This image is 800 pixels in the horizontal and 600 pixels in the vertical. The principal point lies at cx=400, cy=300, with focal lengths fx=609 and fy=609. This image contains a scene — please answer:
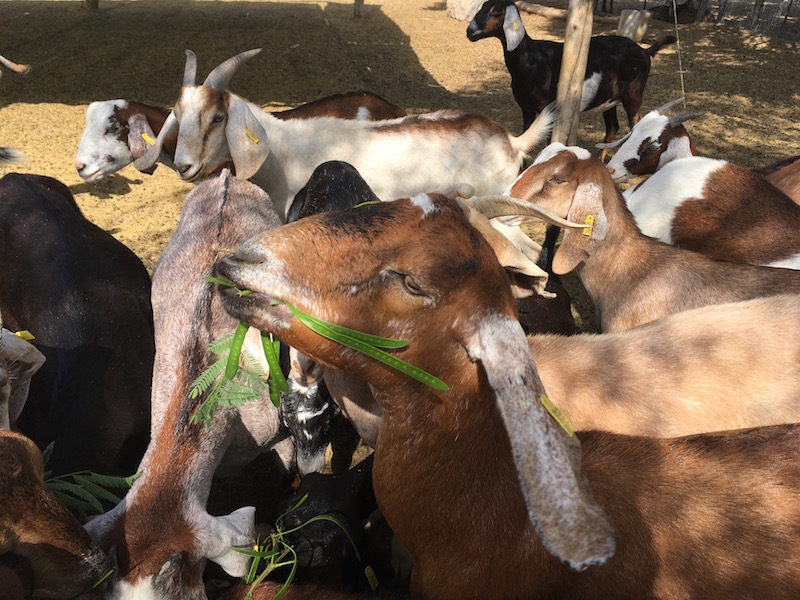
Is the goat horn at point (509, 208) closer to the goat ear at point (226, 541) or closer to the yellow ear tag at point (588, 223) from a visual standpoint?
the yellow ear tag at point (588, 223)

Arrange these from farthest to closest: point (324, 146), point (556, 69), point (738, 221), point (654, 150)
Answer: point (556, 69), point (654, 150), point (324, 146), point (738, 221)

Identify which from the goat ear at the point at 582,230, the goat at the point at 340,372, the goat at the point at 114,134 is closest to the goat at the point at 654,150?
the goat at the point at 340,372

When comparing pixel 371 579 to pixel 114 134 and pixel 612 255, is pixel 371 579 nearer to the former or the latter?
pixel 612 255

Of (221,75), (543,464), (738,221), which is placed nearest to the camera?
(543,464)

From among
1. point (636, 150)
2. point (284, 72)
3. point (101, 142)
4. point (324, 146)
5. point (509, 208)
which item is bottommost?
point (284, 72)

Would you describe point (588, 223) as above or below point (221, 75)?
below

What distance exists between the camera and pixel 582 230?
3998mm

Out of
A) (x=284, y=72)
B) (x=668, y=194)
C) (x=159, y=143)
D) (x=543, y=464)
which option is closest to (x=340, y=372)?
(x=543, y=464)

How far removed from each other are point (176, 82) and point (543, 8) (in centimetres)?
1060

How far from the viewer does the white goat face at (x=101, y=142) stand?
6.14 meters

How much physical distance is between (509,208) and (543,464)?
1374 mm

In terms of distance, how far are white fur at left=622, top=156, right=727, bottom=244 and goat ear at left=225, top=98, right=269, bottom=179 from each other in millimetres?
3088

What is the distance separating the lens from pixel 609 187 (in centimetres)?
411

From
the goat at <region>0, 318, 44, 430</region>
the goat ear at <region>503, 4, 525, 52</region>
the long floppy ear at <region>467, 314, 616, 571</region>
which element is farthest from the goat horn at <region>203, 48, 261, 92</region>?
the goat ear at <region>503, 4, 525, 52</region>
